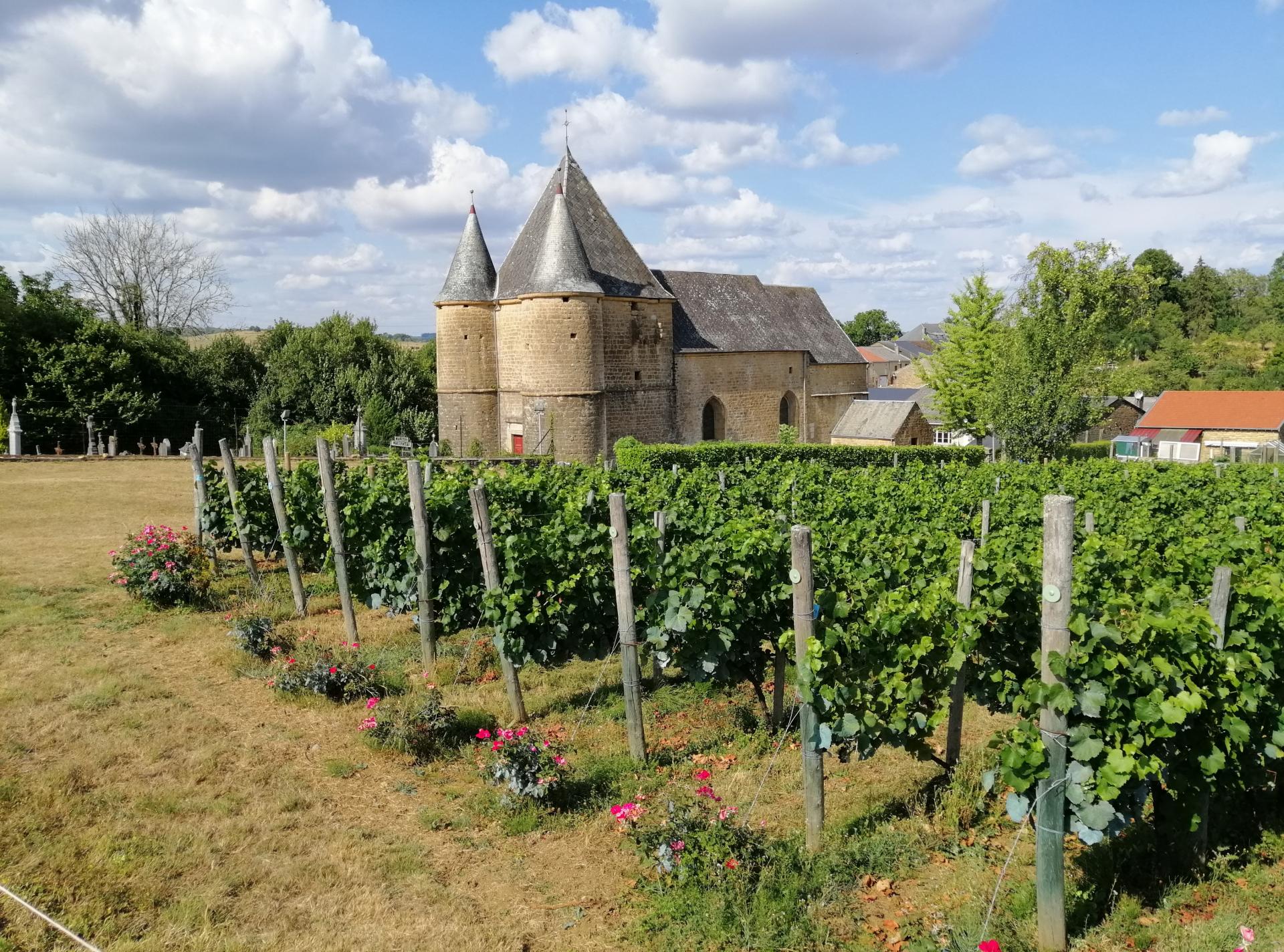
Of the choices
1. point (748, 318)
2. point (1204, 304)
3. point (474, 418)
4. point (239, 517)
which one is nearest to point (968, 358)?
point (748, 318)

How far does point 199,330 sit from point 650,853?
159ft

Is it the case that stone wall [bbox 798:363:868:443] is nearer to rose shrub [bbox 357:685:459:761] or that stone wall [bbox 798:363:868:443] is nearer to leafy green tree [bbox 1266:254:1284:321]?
rose shrub [bbox 357:685:459:761]

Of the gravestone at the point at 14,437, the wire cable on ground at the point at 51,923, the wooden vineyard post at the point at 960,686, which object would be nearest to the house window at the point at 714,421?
the gravestone at the point at 14,437

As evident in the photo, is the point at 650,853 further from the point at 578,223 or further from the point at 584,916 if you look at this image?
the point at 578,223

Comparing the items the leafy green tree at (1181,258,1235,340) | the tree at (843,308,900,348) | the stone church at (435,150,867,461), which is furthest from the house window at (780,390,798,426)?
the tree at (843,308,900,348)

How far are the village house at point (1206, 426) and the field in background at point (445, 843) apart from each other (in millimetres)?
40349

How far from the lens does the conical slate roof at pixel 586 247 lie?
28938 millimetres

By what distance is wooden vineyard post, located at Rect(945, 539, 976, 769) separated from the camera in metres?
5.21

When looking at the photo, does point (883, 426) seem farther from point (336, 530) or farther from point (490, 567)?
point (490, 567)

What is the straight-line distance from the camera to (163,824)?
4777 mm

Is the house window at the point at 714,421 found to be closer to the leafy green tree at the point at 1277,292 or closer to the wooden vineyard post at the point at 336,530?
the wooden vineyard post at the point at 336,530

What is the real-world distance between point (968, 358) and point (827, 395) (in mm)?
6114

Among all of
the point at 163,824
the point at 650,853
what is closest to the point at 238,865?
the point at 163,824

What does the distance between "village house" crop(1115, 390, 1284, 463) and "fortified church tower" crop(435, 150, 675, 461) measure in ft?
82.5
